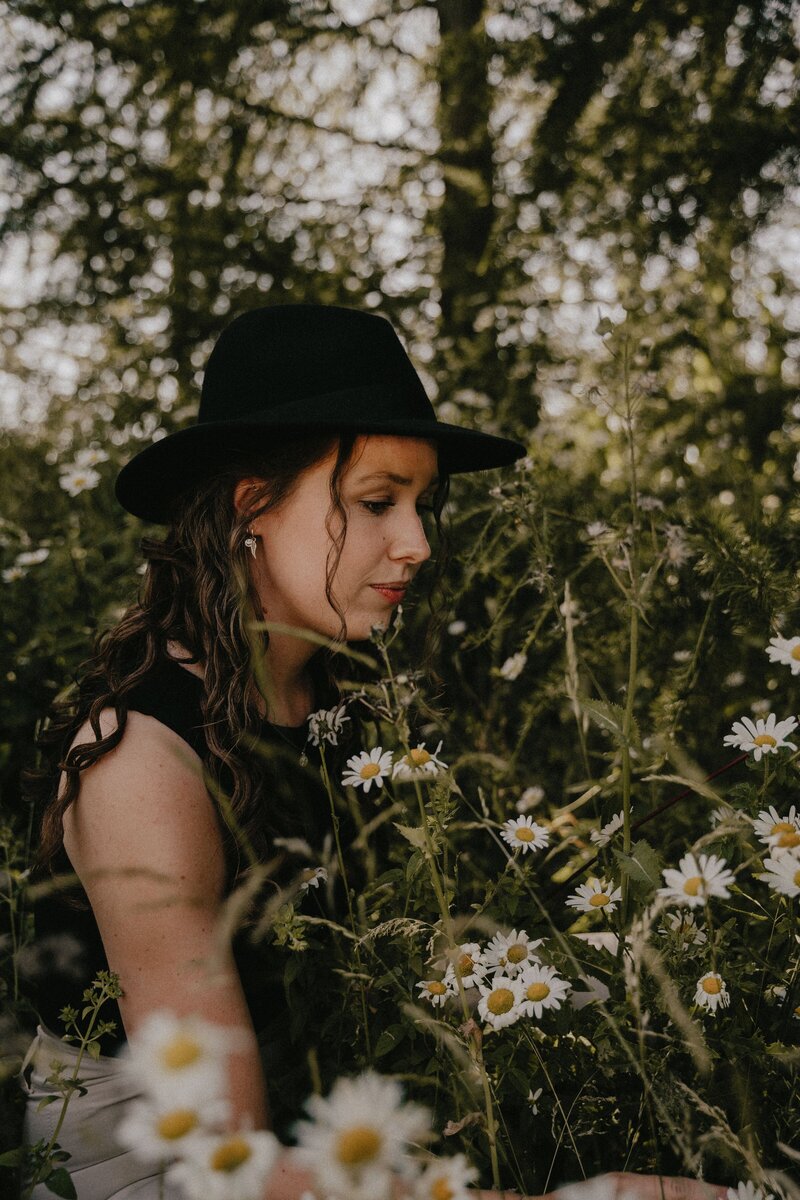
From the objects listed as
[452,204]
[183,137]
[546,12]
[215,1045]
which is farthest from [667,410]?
[215,1045]

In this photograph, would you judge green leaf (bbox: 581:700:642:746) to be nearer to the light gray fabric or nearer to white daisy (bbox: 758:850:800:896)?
white daisy (bbox: 758:850:800:896)

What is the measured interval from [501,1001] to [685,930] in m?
0.28

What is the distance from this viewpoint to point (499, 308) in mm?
3613

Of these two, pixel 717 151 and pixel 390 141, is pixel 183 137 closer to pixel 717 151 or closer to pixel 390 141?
pixel 390 141

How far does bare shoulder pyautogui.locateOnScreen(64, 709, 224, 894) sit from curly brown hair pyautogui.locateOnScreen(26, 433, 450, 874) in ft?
0.10

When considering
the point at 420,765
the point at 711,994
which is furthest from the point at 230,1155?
the point at 711,994

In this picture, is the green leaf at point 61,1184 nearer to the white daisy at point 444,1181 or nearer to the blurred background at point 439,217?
the white daisy at point 444,1181

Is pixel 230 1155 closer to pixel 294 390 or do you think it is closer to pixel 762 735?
pixel 762 735

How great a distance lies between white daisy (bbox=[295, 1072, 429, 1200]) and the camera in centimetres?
59

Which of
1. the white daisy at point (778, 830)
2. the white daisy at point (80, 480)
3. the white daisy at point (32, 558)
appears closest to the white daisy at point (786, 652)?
the white daisy at point (778, 830)

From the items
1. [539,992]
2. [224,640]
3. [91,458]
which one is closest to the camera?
[539,992]

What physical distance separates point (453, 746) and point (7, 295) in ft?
9.94

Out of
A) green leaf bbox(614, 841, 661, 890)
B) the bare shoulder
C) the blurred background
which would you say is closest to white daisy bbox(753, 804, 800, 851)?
green leaf bbox(614, 841, 661, 890)

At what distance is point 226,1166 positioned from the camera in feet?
2.07
